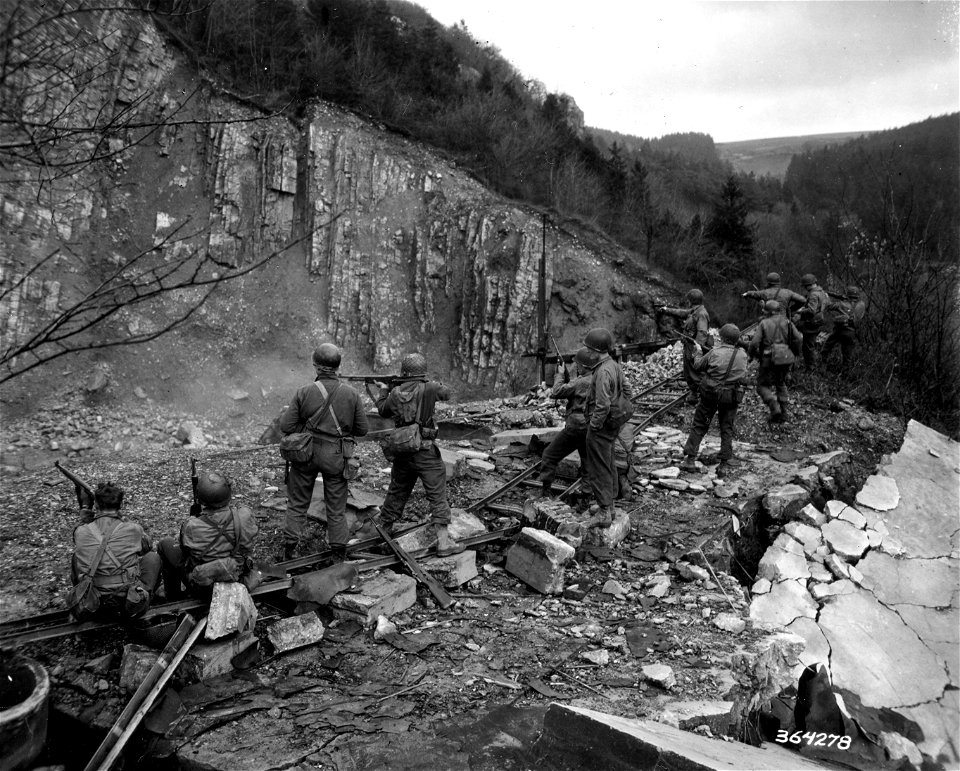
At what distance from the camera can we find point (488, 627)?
214 inches

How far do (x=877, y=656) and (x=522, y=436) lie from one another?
542cm

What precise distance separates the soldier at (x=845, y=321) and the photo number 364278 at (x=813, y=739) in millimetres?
8421

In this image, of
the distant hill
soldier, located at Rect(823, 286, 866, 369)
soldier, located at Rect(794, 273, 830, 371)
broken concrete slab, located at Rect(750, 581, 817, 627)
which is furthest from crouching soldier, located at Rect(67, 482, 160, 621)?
the distant hill

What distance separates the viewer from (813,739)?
15.7ft

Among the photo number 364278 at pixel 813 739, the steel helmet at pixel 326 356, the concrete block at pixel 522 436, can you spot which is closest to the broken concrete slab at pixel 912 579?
the photo number 364278 at pixel 813 739

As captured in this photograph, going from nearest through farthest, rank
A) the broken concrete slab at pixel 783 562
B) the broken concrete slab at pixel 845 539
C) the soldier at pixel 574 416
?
the broken concrete slab at pixel 783 562, the soldier at pixel 574 416, the broken concrete slab at pixel 845 539

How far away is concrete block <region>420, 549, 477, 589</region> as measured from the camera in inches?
242

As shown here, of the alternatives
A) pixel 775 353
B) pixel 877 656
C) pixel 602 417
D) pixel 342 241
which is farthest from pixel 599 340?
pixel 342 241

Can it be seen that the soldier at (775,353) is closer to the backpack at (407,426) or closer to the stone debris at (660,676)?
the backpack at (407,426)

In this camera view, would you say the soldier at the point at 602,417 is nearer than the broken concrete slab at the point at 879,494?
Yes

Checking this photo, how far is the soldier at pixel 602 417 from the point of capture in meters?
7.00

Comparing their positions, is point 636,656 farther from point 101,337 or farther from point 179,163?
point 179,163

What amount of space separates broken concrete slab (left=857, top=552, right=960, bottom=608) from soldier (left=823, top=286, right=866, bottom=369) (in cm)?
501

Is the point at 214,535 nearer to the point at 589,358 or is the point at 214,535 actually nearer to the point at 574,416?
the point at 574,416
